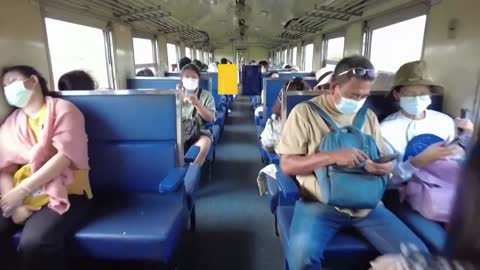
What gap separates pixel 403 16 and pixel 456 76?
1369 mm

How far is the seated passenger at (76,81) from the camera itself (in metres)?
2.32

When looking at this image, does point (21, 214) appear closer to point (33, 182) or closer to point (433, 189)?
point (33, 182)

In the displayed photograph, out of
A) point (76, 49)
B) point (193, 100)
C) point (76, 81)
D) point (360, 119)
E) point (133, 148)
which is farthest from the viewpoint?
point (76, 49)

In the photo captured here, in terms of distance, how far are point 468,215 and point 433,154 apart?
4.32ft

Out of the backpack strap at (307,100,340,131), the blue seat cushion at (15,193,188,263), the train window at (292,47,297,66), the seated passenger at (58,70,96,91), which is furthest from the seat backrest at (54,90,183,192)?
the train window at (292,47,297,66)

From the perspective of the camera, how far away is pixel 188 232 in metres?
2.43

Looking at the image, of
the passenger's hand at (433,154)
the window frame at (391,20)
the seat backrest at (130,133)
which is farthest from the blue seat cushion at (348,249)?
the window frame at (391,20)

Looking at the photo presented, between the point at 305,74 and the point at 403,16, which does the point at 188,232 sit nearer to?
the point at 403,16

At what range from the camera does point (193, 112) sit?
127 inches

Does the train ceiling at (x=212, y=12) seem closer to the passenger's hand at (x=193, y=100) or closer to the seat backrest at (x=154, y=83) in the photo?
the seat backrest at (x=154, y=83)

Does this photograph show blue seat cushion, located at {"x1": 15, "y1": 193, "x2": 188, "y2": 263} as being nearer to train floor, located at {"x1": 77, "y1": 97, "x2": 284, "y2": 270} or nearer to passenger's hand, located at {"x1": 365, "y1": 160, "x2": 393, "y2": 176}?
train floor, located at {"x1": 77, "y1": 97, "x2": 284, "y2": 270}

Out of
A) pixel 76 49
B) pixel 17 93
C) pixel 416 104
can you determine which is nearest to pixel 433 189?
pixel 416 104

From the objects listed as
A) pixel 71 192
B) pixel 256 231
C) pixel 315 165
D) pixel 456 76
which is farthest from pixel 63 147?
pixel 456 76

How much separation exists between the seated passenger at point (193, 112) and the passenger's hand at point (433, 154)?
182 cm
